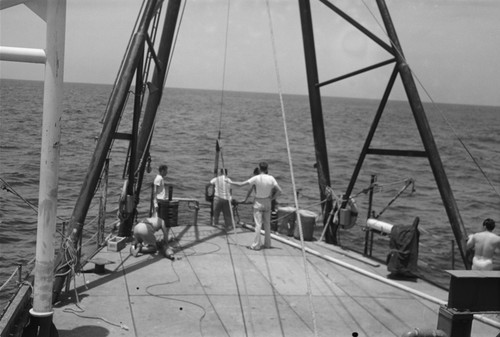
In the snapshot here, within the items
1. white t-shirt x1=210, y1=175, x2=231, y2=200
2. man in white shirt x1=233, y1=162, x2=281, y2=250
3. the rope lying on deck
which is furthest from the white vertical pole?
white t-shirt x1=210, y1=175, x2=231, y2=200

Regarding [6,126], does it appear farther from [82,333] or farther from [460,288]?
[460,288]

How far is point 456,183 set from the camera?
42875 millimetres

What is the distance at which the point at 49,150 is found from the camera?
21.2 ft

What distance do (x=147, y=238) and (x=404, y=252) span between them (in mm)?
4944

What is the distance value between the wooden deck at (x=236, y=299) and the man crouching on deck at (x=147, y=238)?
18 cm

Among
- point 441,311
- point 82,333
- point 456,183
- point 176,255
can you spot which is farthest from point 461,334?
point 456,183

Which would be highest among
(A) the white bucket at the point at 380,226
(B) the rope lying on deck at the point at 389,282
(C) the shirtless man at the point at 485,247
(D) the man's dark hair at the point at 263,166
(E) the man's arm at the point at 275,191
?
(D) the man's dark hair at the point at 263,166

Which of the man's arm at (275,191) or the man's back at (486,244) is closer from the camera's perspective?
the man's back at (486,244)

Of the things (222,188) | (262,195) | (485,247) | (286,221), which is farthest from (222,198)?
(485,247)

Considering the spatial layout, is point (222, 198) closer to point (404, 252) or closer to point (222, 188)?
point (222, 188)

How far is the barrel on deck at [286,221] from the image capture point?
15008 millimetres

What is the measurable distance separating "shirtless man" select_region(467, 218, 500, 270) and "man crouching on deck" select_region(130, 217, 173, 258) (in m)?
5.67

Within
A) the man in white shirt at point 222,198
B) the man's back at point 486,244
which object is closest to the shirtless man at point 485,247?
the man's back at point 486,244

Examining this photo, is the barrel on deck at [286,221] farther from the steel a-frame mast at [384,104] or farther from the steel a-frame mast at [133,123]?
the steel a-frame mast at [133,123]
